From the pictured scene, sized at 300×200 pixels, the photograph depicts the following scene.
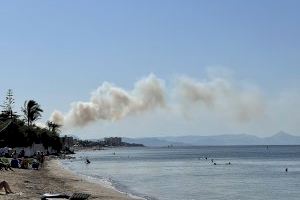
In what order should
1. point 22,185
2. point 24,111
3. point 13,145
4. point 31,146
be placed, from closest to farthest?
point 22,185 → point 13,145 → point 31,146 → point 24,111

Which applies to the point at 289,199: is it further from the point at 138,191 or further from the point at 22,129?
the point at 22,129

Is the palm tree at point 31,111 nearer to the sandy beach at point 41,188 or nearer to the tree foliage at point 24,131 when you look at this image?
the tree foliage at point 24,131

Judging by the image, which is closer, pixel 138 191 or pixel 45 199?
pixel 45 199

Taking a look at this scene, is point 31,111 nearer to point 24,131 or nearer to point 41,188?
point 24,131

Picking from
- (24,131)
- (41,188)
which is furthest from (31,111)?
(41,188)

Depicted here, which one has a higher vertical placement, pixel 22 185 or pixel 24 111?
pixel 24 111

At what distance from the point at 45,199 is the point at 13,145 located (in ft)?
220

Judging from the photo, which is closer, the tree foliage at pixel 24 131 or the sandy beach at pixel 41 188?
the sandy beach at pixel 41 188

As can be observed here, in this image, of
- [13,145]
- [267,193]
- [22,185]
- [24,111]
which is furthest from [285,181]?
[24,111]

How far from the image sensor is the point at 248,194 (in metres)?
38.1

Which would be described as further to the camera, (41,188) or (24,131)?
(24,131)

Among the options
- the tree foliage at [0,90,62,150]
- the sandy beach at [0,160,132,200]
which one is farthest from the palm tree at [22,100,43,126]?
the sandy beach at [0,160,132,200]

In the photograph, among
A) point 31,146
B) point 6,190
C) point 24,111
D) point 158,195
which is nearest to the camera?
point 6,190

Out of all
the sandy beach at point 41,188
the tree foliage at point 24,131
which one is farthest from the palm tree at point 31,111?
the sandy beach at point 41,188
